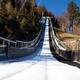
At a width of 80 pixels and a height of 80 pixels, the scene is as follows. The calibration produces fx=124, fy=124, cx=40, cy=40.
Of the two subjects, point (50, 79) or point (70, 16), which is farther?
point (70, 16)

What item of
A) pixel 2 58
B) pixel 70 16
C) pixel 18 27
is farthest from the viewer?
pixel 70 16

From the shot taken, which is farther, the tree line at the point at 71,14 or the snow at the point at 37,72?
the tree line at the point at 71,14

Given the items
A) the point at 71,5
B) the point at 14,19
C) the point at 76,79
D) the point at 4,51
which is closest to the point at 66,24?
the point at 71,5

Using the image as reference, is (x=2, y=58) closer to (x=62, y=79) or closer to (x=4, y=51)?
(x=4, y=51)

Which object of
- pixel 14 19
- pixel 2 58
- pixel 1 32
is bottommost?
pixel 2 58

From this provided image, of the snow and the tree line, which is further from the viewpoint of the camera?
the tree line

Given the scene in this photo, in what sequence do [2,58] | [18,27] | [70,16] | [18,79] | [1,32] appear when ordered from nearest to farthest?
[18,79]
[2,58]
[1,32]
[18,27]
[70,16]

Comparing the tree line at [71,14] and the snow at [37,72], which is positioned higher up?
the tree line at [71,14]

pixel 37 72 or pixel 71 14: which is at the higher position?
pixel 71 14

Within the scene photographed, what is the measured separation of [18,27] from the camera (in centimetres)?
3459

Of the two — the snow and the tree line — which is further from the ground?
the tree line

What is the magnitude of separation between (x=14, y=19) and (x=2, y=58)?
28639 mm

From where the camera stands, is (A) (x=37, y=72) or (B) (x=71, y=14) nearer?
(A) (x=37, y=72)

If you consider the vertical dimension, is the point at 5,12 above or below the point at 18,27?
above
